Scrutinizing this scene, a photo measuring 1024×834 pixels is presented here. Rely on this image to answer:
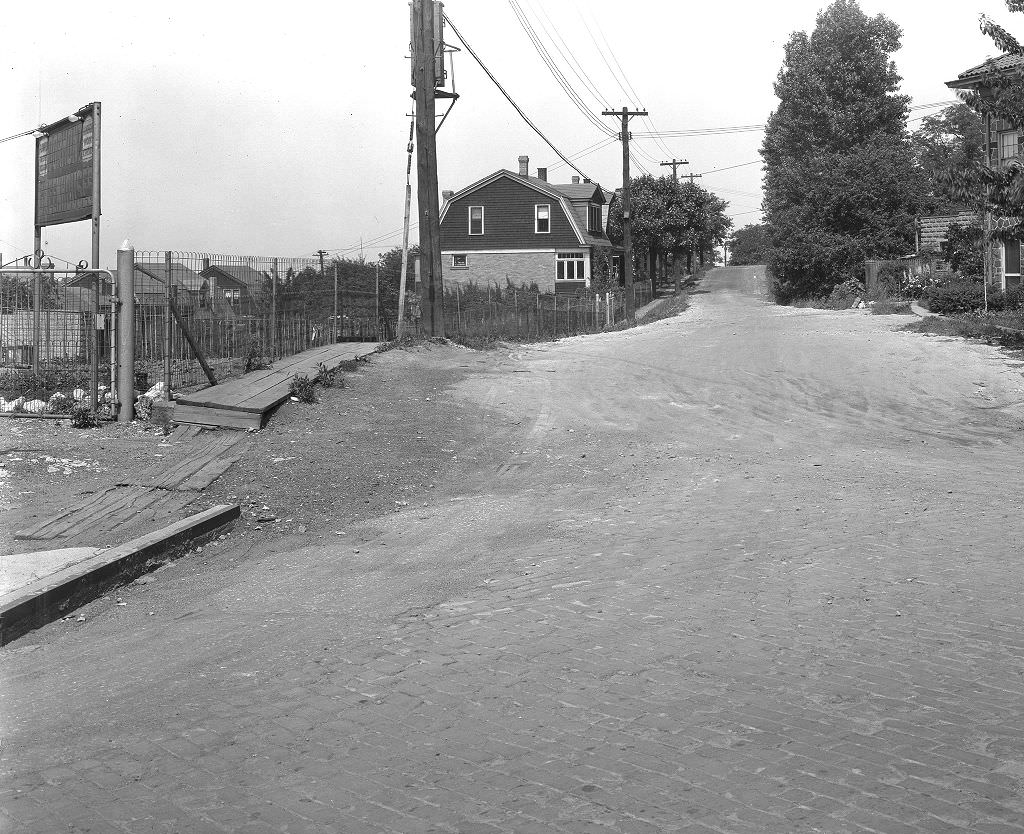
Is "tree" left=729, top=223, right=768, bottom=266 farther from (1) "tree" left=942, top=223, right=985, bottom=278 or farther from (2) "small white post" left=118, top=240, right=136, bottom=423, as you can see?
(2) "small white post" left=118, top=240, right=136, bottom=423

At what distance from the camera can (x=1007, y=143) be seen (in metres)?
33.0

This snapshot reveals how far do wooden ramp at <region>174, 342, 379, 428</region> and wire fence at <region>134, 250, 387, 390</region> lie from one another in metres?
0.53

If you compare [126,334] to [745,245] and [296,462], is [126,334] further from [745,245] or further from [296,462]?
[745,245]

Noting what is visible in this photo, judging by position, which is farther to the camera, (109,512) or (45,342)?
(45,342)

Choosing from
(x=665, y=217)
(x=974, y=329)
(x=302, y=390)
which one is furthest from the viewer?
(x=665, y=217)

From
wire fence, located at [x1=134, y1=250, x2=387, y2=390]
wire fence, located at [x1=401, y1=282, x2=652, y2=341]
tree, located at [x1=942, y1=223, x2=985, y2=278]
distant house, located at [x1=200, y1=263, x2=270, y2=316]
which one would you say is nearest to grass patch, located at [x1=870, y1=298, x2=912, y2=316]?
tree, located at [x1=942, y1=223, x2=985, y2=278]

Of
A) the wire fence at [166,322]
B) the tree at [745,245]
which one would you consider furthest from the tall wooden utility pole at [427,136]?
the tree at [745,245]

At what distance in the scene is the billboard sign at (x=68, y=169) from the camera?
15.9m

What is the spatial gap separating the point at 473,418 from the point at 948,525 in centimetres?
737

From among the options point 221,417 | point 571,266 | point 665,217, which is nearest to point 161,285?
point 221,417

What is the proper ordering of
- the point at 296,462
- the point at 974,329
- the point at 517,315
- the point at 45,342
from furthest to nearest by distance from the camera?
the point at 517,315 < the point at 974,329 < the point at 45,342 < the point at 296,462

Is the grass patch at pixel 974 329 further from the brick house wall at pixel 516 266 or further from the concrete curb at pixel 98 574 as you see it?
the brick house wall at pixel 516 266

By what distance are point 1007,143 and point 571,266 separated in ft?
105

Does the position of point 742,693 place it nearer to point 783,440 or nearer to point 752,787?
point 752,787
